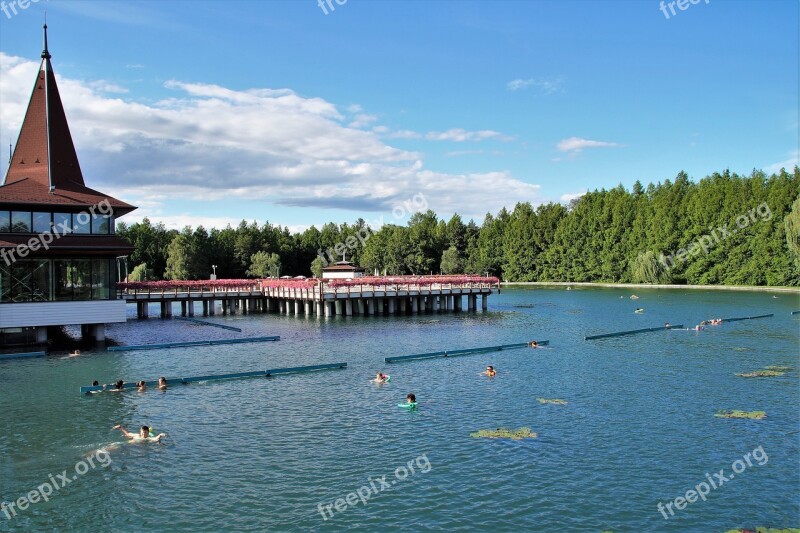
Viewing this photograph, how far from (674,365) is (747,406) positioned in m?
10.2

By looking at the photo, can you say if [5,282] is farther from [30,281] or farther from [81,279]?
[81,279]

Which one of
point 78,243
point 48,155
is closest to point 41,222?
point 78,243

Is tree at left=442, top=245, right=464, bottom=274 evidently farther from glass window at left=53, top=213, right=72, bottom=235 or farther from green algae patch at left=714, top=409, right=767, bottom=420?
green algae patch at left=714, top=409, right=767, bottom=420

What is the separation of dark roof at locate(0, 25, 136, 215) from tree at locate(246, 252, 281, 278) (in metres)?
81.5

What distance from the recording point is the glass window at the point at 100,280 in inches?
1607

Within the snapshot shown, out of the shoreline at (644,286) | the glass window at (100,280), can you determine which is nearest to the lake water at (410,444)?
the glass window at (100,280)

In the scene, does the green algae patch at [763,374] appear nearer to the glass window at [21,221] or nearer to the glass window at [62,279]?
the glass window at [62,279]

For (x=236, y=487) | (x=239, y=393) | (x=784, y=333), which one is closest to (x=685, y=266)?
(x=784, y=333)

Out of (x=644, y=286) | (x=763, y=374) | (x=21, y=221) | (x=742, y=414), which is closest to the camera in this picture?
(x=742, y=414)

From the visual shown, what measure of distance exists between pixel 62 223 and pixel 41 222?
1.14 meters

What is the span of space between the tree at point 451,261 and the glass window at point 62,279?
11769 cm

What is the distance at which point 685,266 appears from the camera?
407 ft

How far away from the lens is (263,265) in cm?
12800

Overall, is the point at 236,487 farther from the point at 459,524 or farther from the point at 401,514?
the point at 459,524
